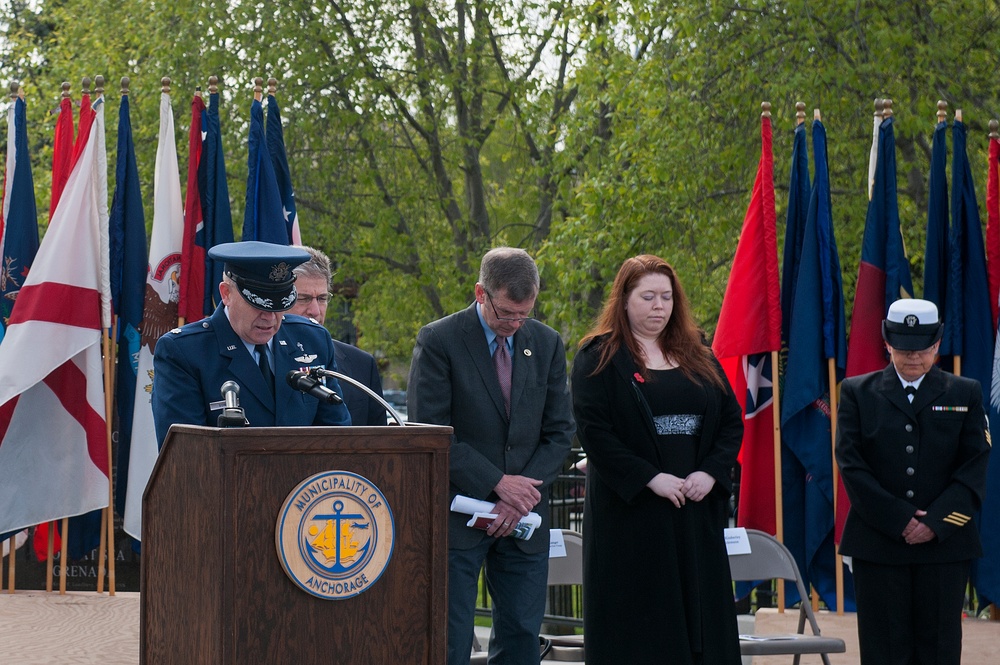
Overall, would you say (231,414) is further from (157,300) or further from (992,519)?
(992,519)

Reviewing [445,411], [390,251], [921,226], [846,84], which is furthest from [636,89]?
[445,411]

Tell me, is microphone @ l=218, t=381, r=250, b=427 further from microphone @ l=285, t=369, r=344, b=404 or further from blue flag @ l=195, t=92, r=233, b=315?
blue flag @ l=195, t=92, r=233, b=315

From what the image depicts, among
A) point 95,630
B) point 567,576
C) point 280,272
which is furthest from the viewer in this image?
point 95,630

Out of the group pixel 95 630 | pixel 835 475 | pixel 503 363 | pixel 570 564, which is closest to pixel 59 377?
pixel 95 630

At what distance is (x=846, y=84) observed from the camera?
876 centimetres

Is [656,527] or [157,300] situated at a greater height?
[157,300]

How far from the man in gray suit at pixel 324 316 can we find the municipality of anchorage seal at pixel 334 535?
186 centimetres

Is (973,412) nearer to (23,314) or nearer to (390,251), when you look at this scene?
(23,314)

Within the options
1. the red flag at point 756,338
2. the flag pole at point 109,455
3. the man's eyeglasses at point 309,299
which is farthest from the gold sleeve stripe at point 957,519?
the flag pole at point 109,455

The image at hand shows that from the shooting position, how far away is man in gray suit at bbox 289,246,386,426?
4.85m

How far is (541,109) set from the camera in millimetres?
12930

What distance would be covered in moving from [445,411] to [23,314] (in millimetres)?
3257

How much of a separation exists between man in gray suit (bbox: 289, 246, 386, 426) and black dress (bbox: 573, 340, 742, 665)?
0.88 meters

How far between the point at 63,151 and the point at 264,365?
426 cm
